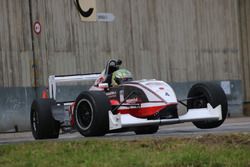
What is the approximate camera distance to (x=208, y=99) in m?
12.9

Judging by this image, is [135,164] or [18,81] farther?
[18,81]

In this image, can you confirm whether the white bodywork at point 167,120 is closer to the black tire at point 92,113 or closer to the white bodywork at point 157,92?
the black tire at point 92,113

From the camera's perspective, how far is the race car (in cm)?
1173

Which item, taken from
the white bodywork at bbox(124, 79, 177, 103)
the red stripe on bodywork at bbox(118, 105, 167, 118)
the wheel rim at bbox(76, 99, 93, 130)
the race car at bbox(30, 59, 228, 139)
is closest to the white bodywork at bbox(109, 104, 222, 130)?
the race car at bbox(30, 59, 228, 139)

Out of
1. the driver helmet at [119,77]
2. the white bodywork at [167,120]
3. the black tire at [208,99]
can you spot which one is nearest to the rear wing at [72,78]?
the driver helmet at [119,77]

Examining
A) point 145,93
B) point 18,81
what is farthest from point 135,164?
point 18,81

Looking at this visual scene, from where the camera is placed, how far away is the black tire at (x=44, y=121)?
13.1m

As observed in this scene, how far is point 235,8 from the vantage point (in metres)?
27.5

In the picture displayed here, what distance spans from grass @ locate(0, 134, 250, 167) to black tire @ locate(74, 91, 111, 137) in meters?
1.82

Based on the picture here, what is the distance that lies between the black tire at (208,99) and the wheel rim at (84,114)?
91.2 inches

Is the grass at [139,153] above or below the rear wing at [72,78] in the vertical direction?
below

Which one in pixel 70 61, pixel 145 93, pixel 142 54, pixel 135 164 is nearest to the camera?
pixel 135 164

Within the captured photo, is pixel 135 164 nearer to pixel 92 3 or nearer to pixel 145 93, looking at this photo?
pixel 145 93

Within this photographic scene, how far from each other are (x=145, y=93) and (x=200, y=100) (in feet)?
4.64
